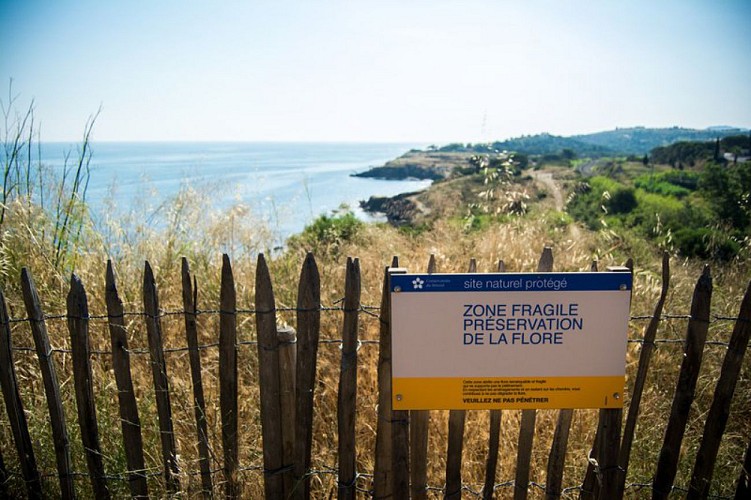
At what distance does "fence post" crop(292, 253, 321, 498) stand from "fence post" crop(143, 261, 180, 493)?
512 millimetres

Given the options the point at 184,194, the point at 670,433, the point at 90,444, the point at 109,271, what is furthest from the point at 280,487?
the point at 184,194

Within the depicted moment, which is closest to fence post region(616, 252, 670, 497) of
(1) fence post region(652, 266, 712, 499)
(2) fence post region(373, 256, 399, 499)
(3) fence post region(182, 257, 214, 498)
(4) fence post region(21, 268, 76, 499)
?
(1) fence post region(652, 266, 712, 499)

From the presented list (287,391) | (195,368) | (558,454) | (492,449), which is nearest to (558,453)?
(558,454)

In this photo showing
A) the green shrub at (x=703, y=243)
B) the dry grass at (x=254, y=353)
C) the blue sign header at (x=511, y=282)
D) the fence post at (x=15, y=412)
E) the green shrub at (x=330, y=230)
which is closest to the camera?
the blue sign header at (x=511, y=282)

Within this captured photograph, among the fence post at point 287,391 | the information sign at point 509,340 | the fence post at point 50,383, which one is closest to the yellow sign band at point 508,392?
the information sign at point 509,340

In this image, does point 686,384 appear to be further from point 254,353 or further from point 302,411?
point 254,353

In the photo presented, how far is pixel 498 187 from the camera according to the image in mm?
6969

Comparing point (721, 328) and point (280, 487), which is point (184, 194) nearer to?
point (280, 487)

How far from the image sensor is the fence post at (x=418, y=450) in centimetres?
212

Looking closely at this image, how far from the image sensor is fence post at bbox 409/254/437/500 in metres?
2.12

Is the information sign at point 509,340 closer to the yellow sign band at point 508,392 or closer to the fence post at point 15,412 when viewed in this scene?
the yellow sign band at point 508,392

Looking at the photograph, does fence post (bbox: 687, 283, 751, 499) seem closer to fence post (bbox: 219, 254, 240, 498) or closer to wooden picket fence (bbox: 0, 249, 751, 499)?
wooden picket fence (bbox: 0, 249, 751, 499)

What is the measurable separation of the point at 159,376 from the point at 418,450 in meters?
1.13

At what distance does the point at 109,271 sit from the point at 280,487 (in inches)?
45.8
